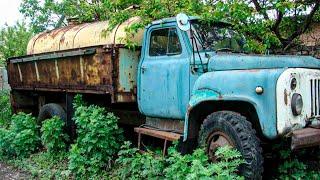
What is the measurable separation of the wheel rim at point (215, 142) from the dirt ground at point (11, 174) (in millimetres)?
3220

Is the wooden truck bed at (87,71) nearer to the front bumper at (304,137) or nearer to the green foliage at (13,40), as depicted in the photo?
the front bumper at (304,137)

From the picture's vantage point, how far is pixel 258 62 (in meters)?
4.74

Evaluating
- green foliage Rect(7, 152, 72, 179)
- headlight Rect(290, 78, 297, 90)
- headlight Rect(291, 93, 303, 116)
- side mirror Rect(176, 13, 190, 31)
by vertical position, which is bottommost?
green foliage Rect(7, 152, 72, 179)

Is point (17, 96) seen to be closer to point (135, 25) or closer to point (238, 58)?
point (135, 25)

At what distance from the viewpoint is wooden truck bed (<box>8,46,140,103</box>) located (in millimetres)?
6238

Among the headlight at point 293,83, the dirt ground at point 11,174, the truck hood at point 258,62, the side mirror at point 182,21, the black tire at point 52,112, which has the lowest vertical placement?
the dirt ground at point 11,174

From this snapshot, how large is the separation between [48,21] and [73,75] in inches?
270

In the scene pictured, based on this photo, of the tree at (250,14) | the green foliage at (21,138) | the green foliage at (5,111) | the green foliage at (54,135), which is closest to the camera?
the tree at (250,14)

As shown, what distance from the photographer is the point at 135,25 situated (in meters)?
6.22

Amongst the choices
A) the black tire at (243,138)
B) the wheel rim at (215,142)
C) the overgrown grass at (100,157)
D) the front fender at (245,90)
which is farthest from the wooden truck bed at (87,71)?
the black tire at (243,138)

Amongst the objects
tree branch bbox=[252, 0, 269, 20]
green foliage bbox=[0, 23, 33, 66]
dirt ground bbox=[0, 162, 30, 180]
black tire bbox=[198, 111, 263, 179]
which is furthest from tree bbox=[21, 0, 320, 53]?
green foliage bbox=[0, 23, 33, 66]

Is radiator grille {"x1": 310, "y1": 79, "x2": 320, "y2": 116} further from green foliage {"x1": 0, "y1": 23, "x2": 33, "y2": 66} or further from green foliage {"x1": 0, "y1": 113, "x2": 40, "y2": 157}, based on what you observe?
green foliage {"x1": 0, "y1": 23, "x2": 33, "y2": 66}

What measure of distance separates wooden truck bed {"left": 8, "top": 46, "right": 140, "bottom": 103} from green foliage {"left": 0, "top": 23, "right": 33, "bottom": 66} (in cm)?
657

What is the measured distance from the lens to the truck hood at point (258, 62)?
471cm
